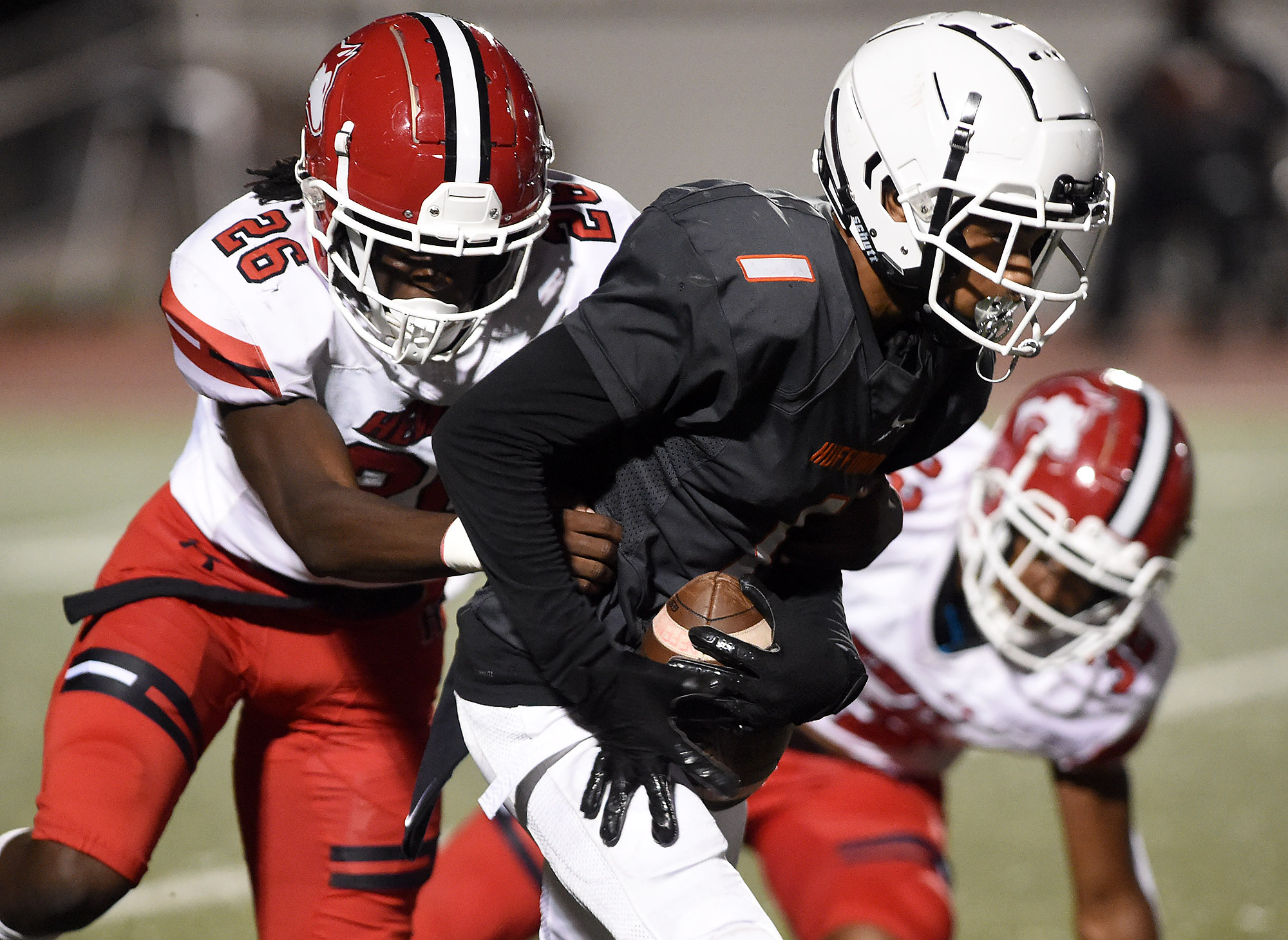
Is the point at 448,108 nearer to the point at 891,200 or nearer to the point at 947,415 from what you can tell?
the point at 891,200

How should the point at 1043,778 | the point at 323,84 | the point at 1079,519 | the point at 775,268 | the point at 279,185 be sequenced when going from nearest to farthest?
the point at 775,268, the point at 323,84, the point at 279,185, the point at 1079,519, the point at 1043,778

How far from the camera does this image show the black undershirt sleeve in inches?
67.0

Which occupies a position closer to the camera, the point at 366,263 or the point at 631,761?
the point at 631,761

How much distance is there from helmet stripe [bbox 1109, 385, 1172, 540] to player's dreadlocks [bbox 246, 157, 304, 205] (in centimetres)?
155

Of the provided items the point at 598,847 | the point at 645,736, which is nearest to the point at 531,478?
the point at 645,736

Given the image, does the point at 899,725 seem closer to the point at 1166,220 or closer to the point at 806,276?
the point at 806,276

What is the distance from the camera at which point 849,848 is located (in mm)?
2605

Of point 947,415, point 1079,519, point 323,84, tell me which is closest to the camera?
point 947,415

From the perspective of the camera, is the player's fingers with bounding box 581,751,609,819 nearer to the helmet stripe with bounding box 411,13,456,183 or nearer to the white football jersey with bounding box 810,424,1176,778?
the helmet stripe with bounding box 411,13,456,183

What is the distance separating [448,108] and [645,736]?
3.34 ft

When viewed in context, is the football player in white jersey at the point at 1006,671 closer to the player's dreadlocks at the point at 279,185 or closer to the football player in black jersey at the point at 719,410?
the football player in black jersey at the point at 719,410

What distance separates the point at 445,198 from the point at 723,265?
24.7 inches

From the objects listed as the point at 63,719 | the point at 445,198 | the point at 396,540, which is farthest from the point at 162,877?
the point at 445,198

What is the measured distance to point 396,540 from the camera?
2021mm
